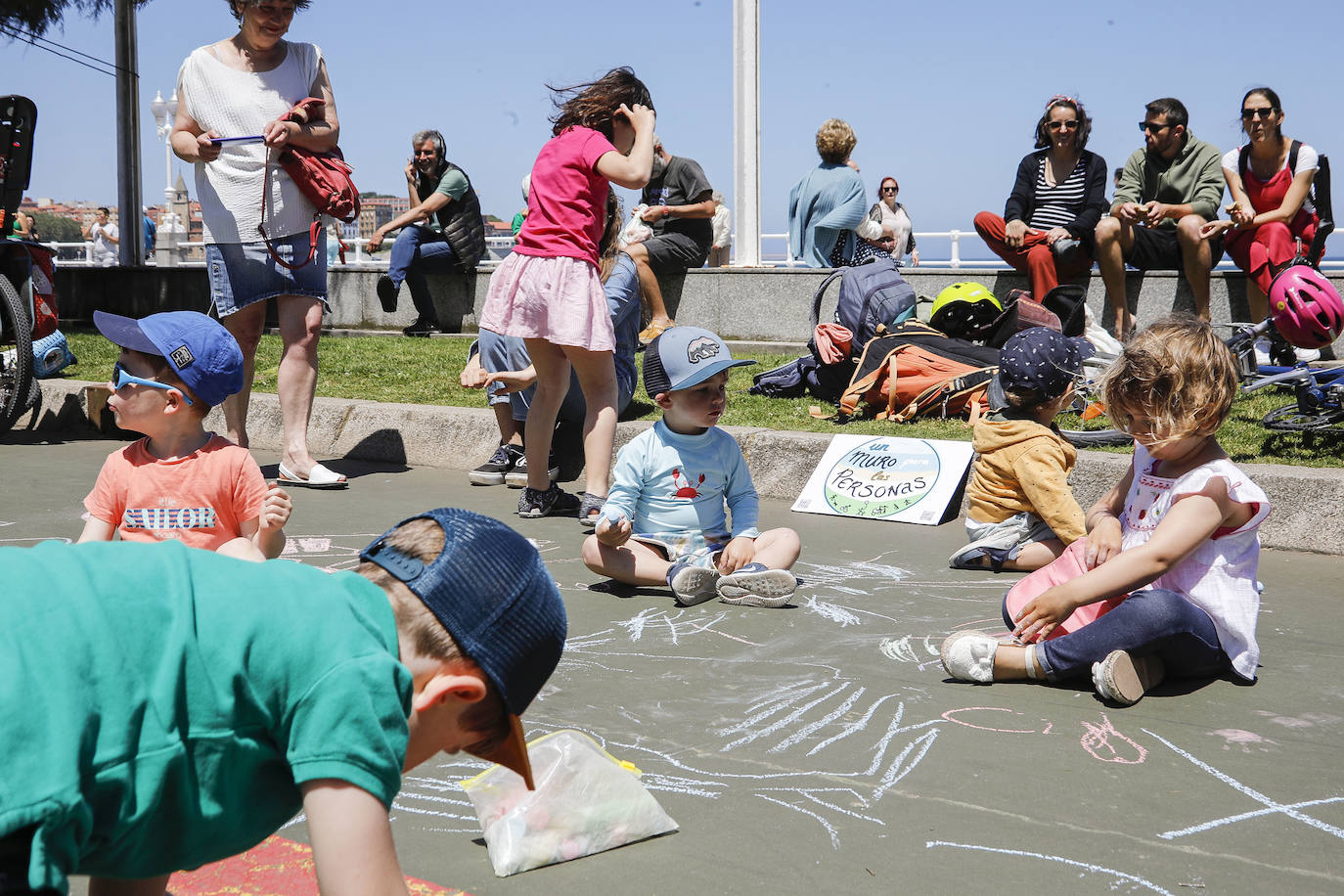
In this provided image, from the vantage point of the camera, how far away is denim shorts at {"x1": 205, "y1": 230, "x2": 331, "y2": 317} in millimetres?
5793

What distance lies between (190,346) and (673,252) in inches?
247

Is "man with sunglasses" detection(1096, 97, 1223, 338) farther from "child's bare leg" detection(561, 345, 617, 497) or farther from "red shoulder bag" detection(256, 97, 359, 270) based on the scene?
"red shoulder bag" detection(256, 97, 359, 270)

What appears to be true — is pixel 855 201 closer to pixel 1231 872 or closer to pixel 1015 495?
pixel 1015 495

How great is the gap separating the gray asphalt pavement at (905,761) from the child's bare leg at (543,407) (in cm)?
122

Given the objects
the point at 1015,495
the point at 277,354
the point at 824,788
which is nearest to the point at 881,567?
the point at 1015,495

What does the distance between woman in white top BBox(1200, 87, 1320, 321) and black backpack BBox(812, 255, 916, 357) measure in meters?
1.78

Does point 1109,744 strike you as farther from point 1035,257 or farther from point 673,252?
point 673,252

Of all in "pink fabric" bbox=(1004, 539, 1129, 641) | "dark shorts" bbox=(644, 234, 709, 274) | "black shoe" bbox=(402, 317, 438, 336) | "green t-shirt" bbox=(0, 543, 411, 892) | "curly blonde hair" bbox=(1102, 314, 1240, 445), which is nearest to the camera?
"green t-shirt" bbox=(0, 543, 411, 892)

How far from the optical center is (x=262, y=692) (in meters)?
1.36

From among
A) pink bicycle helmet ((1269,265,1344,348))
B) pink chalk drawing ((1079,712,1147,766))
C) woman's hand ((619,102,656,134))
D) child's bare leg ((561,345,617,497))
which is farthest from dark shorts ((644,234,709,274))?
pink chalk drawing ((1079,712,1147,766))

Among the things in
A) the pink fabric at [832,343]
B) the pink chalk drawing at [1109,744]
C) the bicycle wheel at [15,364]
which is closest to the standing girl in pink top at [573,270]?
the pink fabric at [832,343]

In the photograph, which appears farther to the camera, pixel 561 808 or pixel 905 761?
pixel 905 761

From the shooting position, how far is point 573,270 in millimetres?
5305

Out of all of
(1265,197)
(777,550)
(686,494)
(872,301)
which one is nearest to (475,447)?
(872,301)
